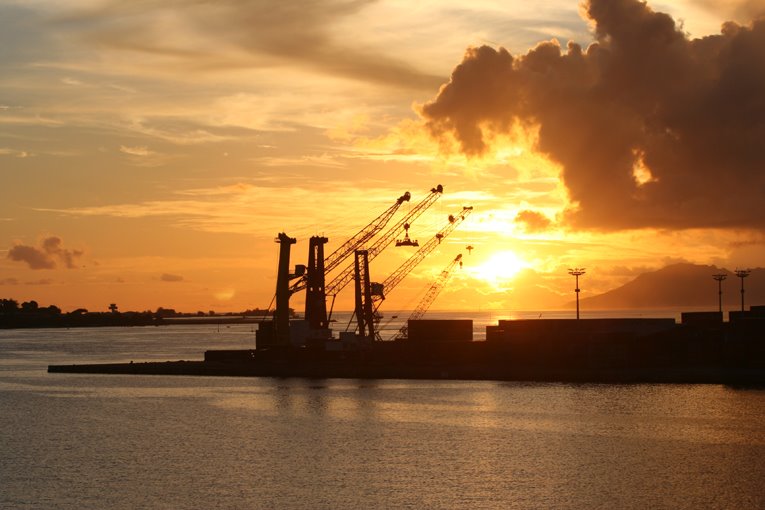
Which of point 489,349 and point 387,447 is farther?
point 489,349

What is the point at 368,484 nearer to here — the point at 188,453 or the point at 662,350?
the point at 188,453

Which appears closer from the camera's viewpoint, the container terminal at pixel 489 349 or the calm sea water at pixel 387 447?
the calm sea water at pixel 387 447

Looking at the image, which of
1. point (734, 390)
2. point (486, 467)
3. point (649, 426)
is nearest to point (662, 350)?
point (734, 390)

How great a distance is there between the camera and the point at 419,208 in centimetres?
14112

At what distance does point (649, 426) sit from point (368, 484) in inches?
1142

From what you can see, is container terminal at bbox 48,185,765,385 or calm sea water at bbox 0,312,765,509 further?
container terminal at bbox 48,185,765,385

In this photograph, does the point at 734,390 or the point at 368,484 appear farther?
the point at 734,390

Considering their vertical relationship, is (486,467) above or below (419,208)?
below

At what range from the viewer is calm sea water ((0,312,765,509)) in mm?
46500

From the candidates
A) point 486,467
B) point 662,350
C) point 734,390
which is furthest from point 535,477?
point 662,350

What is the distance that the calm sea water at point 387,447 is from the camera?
46500 mm

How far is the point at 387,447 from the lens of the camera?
202ft

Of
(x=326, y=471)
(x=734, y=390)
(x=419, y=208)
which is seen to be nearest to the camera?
(x=326, y=471)

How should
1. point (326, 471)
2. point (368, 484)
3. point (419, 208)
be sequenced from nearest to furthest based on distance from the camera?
point (368, 484) < point (326, 471) < point (419, 208)
